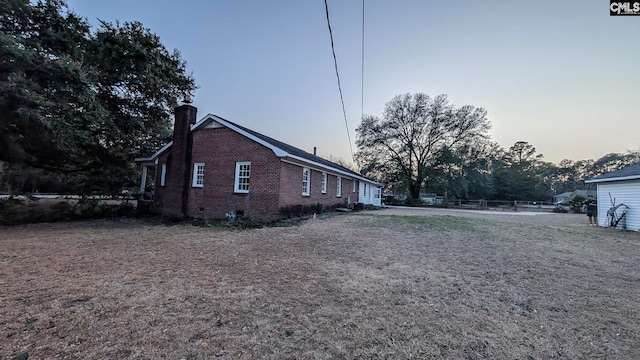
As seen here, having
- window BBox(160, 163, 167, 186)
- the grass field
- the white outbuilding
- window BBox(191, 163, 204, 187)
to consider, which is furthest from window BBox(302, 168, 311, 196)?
the white outbuilding

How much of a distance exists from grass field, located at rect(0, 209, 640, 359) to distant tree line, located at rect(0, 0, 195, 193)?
4.92 m

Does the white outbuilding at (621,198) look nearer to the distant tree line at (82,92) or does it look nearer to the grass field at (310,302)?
the grass field at (310,302)

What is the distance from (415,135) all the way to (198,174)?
32116mm

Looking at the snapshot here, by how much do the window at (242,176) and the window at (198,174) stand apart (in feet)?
7.03

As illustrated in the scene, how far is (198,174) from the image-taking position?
1359cm

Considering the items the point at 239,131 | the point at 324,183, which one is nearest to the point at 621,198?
the point at 324,183

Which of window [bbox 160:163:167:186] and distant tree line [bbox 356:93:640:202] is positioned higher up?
distant tree line [bbox 356:93:640:202]

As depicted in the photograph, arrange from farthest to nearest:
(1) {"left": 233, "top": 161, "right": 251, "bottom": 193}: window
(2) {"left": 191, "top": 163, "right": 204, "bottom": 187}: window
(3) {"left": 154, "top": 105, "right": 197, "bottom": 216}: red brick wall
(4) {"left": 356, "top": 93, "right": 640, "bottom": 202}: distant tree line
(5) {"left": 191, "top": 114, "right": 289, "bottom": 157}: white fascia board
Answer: (4) {"left": 356, "top": 93, "right": 640, "bottom": 202}: distant tree line, (2) {"left": 191, "top": 163, "right": 204, "bottom": 187}: window, (3) {"left": 154, "top": 105, "right": 197, "bottom": 216}: red brick wall, (1) {"left": 233, "top": 161, "right": 251, "bottom": 193}: window, (5) {"left": 191, "top": 114, "right": 289, "bottom": 157}: white fascia board

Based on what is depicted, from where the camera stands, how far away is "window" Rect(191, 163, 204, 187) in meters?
13.5

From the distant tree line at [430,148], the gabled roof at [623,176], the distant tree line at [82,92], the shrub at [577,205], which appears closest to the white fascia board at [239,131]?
the distant tree line at [82,92]

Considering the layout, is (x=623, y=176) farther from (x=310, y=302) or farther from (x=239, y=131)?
(x=239, y=131)

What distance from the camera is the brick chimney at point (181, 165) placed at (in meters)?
13.3

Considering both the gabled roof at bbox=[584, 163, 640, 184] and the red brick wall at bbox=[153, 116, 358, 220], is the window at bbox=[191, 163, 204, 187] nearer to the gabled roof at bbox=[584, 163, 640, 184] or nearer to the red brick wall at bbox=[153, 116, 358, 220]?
the red brick wall at bbox=[153, 116, 358, 220]

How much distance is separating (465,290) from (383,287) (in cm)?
129
